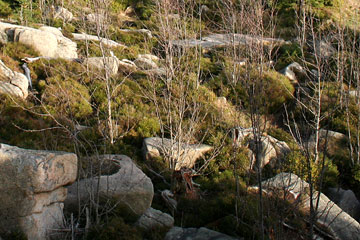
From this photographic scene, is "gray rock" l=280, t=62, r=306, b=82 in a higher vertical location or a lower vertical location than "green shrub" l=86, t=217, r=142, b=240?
lower

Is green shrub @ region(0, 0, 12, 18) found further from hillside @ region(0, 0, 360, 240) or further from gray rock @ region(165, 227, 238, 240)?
gray rock @ region(165, 227, 238, 240)

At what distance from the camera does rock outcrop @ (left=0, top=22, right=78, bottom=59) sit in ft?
43.8

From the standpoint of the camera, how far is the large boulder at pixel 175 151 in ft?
25.1

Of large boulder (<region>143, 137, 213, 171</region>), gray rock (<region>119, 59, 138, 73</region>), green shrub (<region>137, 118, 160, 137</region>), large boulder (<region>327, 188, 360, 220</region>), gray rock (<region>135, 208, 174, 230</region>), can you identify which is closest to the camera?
gray rock (<region>135, 208, 174, 230</region>)

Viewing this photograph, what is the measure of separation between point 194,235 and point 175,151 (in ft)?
8.94

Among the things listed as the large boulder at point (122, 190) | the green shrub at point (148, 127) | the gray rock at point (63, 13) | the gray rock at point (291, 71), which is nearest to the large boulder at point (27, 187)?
the large boulder at point (122, 190)

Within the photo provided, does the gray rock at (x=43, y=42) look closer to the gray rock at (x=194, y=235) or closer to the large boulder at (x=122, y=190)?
the large boulder at (x=122, y=190)

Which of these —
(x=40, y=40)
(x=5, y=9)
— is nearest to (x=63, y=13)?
(x=5, y=9)

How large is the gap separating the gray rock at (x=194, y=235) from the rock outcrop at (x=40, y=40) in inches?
396

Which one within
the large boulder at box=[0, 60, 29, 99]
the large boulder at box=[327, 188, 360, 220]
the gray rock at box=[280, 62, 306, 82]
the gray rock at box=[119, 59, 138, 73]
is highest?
the large boulder at box=[0, 60, 29, 99]

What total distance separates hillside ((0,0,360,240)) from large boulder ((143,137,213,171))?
33 mm

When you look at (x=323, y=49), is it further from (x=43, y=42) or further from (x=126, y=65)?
(x=43, y=42)

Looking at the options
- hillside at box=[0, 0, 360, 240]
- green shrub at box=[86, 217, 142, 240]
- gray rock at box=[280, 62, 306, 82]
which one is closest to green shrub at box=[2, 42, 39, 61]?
hillside at box=[0, 0, 360, 240]

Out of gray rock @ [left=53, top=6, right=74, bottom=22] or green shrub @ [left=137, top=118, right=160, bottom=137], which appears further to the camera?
gray rock @ [left=53, top=6, right=74, bottom=22]
